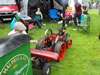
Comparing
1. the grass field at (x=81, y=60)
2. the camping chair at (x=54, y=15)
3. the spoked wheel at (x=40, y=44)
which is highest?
the camping chair at (x=54, y=15)

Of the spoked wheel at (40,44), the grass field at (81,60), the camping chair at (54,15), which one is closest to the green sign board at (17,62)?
the grass field at (81,60)

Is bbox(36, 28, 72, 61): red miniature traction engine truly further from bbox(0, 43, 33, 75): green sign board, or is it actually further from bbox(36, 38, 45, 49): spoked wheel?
bbox(0, 43, 33, 75): green sign board

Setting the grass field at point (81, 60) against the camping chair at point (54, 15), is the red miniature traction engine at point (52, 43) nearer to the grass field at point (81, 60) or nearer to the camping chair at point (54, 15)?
the grass field at point (81, 60)

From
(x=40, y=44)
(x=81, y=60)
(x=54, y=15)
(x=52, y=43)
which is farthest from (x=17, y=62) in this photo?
(x=54, y=15)

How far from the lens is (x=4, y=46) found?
6.61 ft

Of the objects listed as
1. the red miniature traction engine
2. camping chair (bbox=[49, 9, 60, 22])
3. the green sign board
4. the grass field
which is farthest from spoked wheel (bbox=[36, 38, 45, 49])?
camping chair (bbox=[49, 9, 60, 22])

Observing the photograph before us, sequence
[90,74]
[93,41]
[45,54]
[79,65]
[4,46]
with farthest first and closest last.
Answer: [93,41], [79,65], [90,74], [45,54], [4,46]

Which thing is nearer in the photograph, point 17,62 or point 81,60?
point 17,62

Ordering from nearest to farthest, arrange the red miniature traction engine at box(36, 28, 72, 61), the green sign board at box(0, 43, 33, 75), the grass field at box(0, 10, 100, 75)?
the green sign board at box(0, 43, 33, 75) → the grass field at box(0, 10, 100, 75) → the red miniature traction engine at box(36, 28, 72, 61)

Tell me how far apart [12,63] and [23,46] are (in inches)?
13.8

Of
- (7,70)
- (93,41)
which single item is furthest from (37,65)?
(93,41)

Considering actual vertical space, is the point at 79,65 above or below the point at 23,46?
below

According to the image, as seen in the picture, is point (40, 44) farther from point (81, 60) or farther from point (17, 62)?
point (17, 62)

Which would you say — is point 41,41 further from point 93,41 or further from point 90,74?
point 93,41
